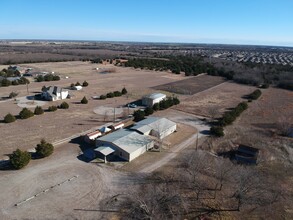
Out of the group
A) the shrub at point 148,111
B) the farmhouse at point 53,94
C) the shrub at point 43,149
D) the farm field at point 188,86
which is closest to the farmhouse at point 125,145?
the shrub at point 43,149

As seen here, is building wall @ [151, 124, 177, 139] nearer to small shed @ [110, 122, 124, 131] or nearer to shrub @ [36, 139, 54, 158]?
small shed @ [110, 122, 124, 131]

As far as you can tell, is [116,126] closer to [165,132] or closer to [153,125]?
[153,125]

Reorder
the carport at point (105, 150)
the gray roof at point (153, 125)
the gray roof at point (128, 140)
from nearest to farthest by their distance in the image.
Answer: the carport at point (105, 150), the gray roof at point (128, 140), the gray roof at point (153, 125)

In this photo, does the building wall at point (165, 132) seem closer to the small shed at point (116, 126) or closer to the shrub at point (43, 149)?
the small shed at point (116, 126)

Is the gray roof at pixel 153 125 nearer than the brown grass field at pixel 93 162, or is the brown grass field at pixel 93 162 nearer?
the brown grass field at pixel 93 162

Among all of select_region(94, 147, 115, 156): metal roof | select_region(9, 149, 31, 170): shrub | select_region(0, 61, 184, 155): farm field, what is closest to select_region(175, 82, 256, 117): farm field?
select_region(0, 61, 184, 155): farm field

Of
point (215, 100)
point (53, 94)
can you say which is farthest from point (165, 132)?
point (53, 94)

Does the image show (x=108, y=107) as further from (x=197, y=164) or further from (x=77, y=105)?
(x=197, y=164)

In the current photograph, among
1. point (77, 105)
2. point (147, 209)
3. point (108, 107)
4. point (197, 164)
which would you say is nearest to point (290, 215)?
point (197, 164)
